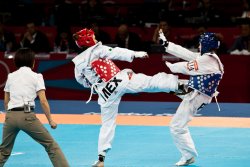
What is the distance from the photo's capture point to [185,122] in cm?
→ 1098

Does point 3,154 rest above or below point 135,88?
below

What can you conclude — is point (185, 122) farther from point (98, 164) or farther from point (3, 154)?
point (3, 154)

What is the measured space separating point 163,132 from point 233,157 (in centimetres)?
290

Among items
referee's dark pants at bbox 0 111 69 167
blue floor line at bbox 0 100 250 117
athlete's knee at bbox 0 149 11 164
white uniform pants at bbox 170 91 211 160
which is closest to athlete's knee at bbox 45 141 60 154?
referee's dark pants at bbox 0 111 69 167

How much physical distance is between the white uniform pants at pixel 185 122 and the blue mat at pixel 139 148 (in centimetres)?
32

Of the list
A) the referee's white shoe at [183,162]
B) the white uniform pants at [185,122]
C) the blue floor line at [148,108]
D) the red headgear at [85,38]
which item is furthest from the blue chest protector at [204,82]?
the blue floor line at [148,108]

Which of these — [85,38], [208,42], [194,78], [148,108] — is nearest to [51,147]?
[85,38]

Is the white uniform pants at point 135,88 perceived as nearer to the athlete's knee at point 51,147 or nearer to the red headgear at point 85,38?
the red headgear at point 85,38

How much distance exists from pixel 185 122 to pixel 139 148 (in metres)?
1.89

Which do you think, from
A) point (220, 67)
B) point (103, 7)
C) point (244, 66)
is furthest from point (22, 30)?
point (220, 67)

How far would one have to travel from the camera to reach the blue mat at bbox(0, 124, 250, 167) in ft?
37.2

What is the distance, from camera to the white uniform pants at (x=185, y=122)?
35.9 feet

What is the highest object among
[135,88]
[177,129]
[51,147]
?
[135,88]

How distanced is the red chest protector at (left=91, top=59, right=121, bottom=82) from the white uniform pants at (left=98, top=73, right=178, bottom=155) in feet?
1.01
